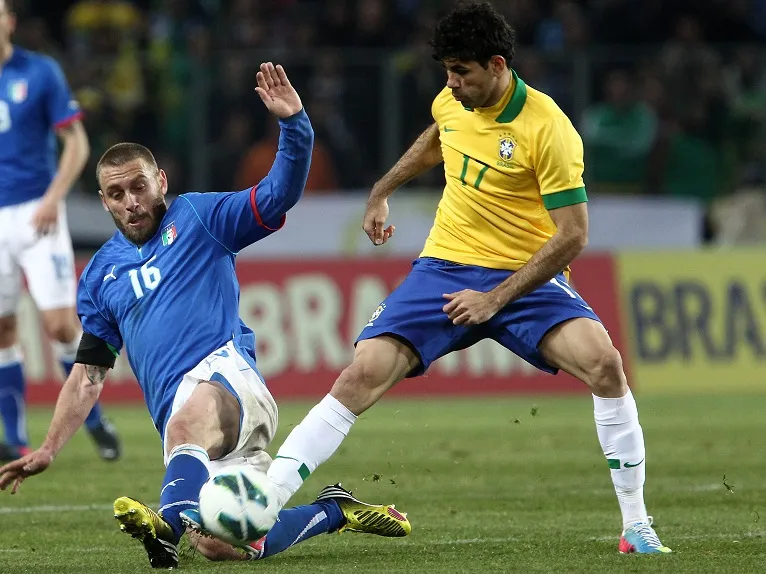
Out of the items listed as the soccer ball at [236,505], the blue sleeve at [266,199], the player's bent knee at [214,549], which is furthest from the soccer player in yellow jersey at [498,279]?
the blue sleeve at [266,199]

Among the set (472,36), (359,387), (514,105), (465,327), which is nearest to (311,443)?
(359,387)

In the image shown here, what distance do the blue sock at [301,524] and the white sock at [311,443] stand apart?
12cm

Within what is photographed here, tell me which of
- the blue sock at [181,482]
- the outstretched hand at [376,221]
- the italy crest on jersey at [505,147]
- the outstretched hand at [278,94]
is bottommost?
the blue sock at [181,482]

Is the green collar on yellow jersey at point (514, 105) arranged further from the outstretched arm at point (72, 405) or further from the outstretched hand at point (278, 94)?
the outstretched arm at point (72, 405)

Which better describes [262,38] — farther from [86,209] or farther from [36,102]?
[36,102]

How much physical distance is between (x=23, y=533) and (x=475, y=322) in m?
2.35

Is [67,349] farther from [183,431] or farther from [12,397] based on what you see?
[183,431]

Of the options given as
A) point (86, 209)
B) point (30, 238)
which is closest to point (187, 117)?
point (86, 209)

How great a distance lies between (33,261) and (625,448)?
493 centimetres

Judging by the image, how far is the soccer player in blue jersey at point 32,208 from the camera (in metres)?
9.64

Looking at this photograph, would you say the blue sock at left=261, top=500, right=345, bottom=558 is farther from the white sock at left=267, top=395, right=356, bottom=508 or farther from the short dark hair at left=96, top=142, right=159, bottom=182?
the short dark hair at left=96, top=142, right=159, bottom=182

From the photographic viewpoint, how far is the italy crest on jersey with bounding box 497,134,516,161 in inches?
239

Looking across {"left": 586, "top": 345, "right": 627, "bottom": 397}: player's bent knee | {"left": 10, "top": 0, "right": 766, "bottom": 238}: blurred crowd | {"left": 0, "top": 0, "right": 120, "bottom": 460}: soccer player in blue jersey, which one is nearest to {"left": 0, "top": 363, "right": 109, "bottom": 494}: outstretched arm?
{"left": 586, "top": 345, "right": 627, "bottom": 397}: player's bent knee

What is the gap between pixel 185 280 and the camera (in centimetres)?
592
